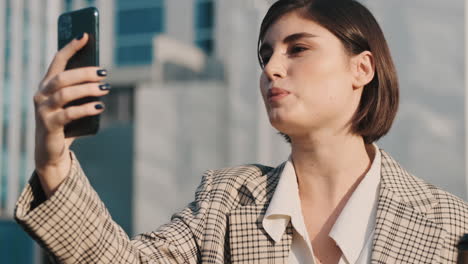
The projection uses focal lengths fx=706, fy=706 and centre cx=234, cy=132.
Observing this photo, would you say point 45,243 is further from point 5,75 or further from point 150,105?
point 5,75

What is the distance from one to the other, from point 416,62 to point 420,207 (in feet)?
6.75

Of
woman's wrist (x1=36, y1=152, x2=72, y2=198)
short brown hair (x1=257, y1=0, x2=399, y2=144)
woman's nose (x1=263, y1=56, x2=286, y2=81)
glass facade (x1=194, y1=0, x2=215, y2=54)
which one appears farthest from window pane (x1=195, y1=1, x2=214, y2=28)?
woman's wrist (x1=36, y1=152, x2=72, y2=198)

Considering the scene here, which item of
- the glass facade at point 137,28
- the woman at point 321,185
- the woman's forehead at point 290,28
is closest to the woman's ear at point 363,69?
the woman at point 321,185

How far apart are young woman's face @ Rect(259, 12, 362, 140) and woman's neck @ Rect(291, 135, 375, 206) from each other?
A: 59mm

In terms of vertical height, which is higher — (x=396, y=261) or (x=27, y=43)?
(x=27, y=43)

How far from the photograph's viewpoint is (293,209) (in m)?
2.30

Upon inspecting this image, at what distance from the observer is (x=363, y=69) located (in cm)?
244

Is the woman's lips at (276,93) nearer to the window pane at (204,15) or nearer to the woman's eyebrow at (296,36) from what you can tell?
the woman's eyebrow at (296,36)

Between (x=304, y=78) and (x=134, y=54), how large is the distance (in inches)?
1297

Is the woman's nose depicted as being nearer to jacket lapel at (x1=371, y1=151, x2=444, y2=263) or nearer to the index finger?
jacket lapel at (x1=371, y1=151, x2=444, y2=263)

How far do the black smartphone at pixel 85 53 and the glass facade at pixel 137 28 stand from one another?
33.2 metres

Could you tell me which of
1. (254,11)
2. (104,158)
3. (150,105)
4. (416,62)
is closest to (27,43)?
(104,158)

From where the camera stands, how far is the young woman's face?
2217 mm

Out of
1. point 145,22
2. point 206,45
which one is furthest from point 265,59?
point 145,22
